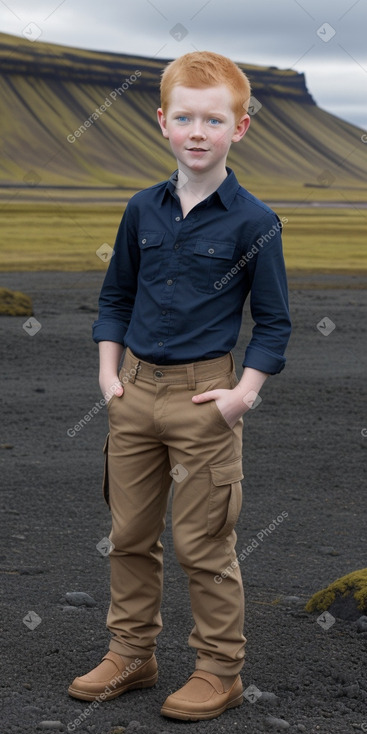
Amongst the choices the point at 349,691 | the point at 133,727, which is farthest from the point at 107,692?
the point at 349,691

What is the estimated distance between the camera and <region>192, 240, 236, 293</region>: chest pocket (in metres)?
3.09

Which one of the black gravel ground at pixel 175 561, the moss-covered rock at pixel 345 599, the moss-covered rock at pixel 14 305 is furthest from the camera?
the moss-covered rock at pixel 14 305

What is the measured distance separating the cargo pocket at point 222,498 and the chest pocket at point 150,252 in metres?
0.65

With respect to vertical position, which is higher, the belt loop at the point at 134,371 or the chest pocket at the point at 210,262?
the chest pocket at the point at 210,262

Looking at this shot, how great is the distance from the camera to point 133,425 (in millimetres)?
3209

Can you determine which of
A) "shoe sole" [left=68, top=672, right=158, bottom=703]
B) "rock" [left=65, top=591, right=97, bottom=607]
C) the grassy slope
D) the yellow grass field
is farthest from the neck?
the grassy slope

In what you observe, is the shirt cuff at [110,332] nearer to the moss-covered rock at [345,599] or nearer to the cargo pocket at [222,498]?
the cargo pocket at [222,498]

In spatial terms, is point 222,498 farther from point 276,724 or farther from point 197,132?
point 197,132

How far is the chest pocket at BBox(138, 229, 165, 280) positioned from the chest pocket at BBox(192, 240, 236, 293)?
0.13m

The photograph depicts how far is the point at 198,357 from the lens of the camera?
312 centimetres

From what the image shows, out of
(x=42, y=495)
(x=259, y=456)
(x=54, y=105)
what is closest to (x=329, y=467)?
(x=259, y=456)

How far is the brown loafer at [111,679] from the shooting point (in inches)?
131

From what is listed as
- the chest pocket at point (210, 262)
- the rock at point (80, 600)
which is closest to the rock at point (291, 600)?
the rock at point (80, 600)

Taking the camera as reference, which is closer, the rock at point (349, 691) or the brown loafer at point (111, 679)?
the brown loafer at point (111, 679)
